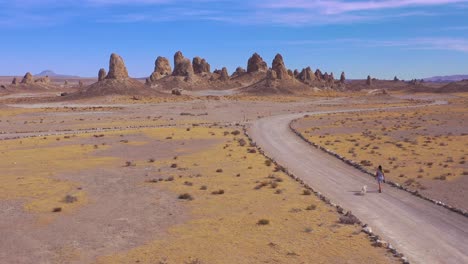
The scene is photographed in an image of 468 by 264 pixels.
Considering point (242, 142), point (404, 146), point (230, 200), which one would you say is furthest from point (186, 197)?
point (404, 146)

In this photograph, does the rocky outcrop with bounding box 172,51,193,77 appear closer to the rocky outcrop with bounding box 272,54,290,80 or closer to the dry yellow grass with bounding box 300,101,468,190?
the rocky outcrop with bounding box 272,54,290,80

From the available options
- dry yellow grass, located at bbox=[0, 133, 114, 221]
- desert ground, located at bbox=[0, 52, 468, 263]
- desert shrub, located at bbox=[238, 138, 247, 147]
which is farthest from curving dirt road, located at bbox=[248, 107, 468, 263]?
dry yellow grass, located at bbox=[0, 133, 114, 221]

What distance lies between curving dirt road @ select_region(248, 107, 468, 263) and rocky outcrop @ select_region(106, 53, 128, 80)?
374 ft

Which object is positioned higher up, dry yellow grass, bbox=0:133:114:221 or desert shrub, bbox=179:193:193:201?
desert shrub, bbox=179:193:193:201

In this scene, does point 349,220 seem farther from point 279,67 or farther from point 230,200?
point 279,67

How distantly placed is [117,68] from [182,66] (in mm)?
49263

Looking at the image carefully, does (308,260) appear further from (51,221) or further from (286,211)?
(51,221)

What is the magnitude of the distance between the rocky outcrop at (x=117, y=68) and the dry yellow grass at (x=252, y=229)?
4599 inches

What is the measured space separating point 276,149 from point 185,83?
5721 inches

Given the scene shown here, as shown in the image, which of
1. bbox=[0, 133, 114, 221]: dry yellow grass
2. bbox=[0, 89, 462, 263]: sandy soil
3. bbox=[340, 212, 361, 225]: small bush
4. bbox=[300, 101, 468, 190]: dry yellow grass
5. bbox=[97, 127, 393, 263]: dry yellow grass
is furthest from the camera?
bbox=[300, 101, 468, 190]: dry yellow grass

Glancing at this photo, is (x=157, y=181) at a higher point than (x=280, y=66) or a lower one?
lower

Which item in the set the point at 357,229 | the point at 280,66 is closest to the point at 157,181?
the point at 357,229

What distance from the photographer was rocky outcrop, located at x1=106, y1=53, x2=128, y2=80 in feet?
463

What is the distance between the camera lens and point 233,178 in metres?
29.3
